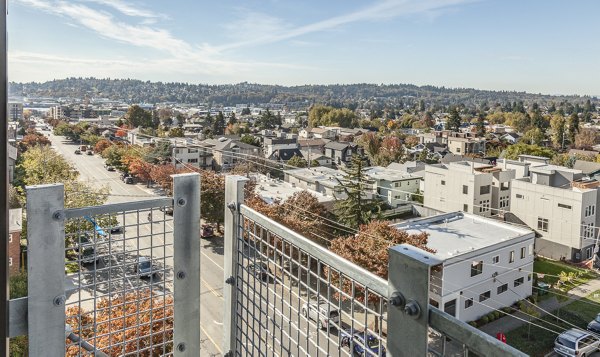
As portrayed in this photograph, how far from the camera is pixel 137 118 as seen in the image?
24875 millimetres

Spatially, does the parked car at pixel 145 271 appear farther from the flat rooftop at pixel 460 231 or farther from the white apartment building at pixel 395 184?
the white apartment building at pixel 395 184

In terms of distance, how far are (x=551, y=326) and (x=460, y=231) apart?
67.0 inches

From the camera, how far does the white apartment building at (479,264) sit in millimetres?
5812

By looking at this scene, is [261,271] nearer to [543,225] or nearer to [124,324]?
[124,324]

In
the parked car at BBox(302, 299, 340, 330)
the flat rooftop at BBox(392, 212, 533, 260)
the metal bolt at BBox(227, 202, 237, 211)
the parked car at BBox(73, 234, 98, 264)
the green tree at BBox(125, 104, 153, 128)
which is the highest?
the green tree at BBox(125, 104, 153, 128)

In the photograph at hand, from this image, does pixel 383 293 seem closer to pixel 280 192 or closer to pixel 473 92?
pixel 280 192

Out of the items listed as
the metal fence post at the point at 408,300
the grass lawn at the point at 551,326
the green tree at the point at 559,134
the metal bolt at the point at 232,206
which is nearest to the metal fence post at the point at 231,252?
the metal bolt at the point at 232,206

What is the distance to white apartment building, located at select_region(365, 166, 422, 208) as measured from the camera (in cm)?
1191

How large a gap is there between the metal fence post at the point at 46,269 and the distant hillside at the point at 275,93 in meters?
20.3

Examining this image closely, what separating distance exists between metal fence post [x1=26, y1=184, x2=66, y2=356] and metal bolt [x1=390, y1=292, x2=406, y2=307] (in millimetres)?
566

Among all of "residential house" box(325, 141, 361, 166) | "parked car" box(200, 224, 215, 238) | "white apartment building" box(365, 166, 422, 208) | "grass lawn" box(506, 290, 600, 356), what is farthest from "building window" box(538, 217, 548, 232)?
"residential house" box(325, 141, 361, 166)

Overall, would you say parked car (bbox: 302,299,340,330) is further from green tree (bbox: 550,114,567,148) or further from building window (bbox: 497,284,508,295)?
green tree (bbox: 550,114,567,148)

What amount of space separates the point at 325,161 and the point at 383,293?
689 inches

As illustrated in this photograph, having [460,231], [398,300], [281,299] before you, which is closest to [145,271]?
[281,299]
